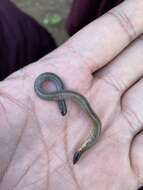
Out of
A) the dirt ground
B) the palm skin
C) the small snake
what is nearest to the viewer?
the palm skin

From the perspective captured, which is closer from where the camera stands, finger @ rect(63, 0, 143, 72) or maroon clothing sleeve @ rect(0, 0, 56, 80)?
finger @ rect(63, 0, 143, 72)

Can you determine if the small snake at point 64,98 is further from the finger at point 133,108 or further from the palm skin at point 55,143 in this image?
the finger at point 133,108

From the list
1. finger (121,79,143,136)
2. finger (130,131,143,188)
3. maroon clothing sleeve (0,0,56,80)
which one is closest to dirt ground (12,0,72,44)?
maroon clothing sleeve (0,0,56,80)

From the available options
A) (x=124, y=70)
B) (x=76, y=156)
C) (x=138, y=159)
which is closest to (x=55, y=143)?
(x=76, y=156)

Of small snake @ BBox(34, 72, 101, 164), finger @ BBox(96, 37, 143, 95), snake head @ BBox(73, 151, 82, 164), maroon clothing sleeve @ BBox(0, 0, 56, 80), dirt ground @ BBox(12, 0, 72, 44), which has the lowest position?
dirt ground @ BBox(12, 0, 72, 44)

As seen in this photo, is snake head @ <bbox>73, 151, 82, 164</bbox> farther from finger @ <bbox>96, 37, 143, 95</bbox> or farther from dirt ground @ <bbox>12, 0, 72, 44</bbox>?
dirt ground @ <bbox>12, 0, 72, 44</bbox>

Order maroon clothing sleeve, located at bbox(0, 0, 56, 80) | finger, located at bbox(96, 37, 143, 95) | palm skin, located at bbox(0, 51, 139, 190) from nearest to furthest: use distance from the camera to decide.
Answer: palm skin, located at bbox(0, 51, 139, 190) → finger, located at bbox(96, 37, 143, 95) → maroon clothing sleeve, located at bbox(0, 0, 56, 80)

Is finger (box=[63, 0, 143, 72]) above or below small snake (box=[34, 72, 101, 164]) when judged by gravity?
above
